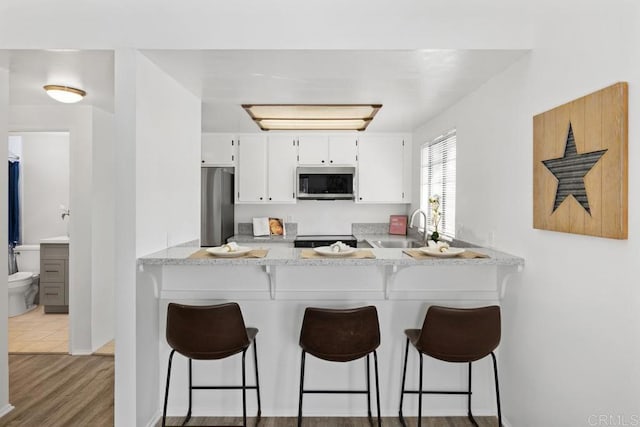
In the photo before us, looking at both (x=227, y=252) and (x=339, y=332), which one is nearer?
(x=339, y=332)

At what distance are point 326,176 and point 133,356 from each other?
10.0 feet

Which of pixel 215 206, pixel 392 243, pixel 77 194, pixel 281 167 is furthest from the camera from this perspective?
pixel 281 167

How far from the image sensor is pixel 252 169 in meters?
4.89

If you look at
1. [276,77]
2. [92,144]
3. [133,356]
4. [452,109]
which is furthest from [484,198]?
[92,144]

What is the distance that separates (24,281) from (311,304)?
4094 mm

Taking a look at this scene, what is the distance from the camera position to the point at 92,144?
3.80m

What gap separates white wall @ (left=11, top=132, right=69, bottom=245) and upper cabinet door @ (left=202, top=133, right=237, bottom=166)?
2.25 m

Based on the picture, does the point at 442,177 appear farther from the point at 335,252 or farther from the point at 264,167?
the point at 264,167

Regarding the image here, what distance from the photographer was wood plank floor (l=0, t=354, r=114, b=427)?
2683mm

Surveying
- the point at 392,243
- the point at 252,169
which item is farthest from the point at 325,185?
the point at 392,243

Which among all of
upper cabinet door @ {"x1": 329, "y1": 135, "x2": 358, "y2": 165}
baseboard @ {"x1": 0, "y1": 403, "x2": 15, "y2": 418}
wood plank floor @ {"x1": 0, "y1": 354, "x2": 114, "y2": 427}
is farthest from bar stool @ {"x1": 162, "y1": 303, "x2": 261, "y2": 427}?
upper cabinet door @ {"x1": 329, "y1": 135, "x2": 358, "y2": 165}

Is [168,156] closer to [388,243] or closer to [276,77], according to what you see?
[276,77]

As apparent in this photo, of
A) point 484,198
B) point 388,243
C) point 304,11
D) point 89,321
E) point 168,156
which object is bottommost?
point 89,321

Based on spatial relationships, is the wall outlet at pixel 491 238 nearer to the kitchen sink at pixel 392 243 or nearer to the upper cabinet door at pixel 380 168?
the kitchen sink at pixel 392 243
